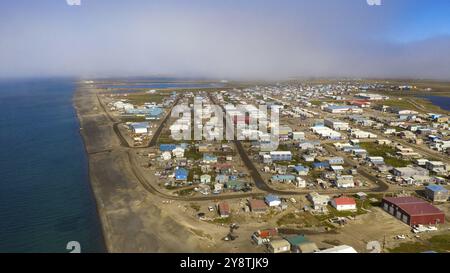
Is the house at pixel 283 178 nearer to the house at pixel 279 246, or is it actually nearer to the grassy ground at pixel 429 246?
the house at pixel 279 246

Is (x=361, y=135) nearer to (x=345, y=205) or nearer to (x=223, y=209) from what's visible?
(x=345, y=205)

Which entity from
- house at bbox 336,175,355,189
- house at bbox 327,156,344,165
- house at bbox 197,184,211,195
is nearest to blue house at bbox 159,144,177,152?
house at bbox 197,184,211,195

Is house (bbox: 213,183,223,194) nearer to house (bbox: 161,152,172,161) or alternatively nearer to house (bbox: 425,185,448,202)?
house (bbox: 161,152,172,161)

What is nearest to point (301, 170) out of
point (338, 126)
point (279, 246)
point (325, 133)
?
point (279, 246)

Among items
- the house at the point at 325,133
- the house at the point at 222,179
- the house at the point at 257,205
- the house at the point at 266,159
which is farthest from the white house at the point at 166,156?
the house at the point at 325,133
